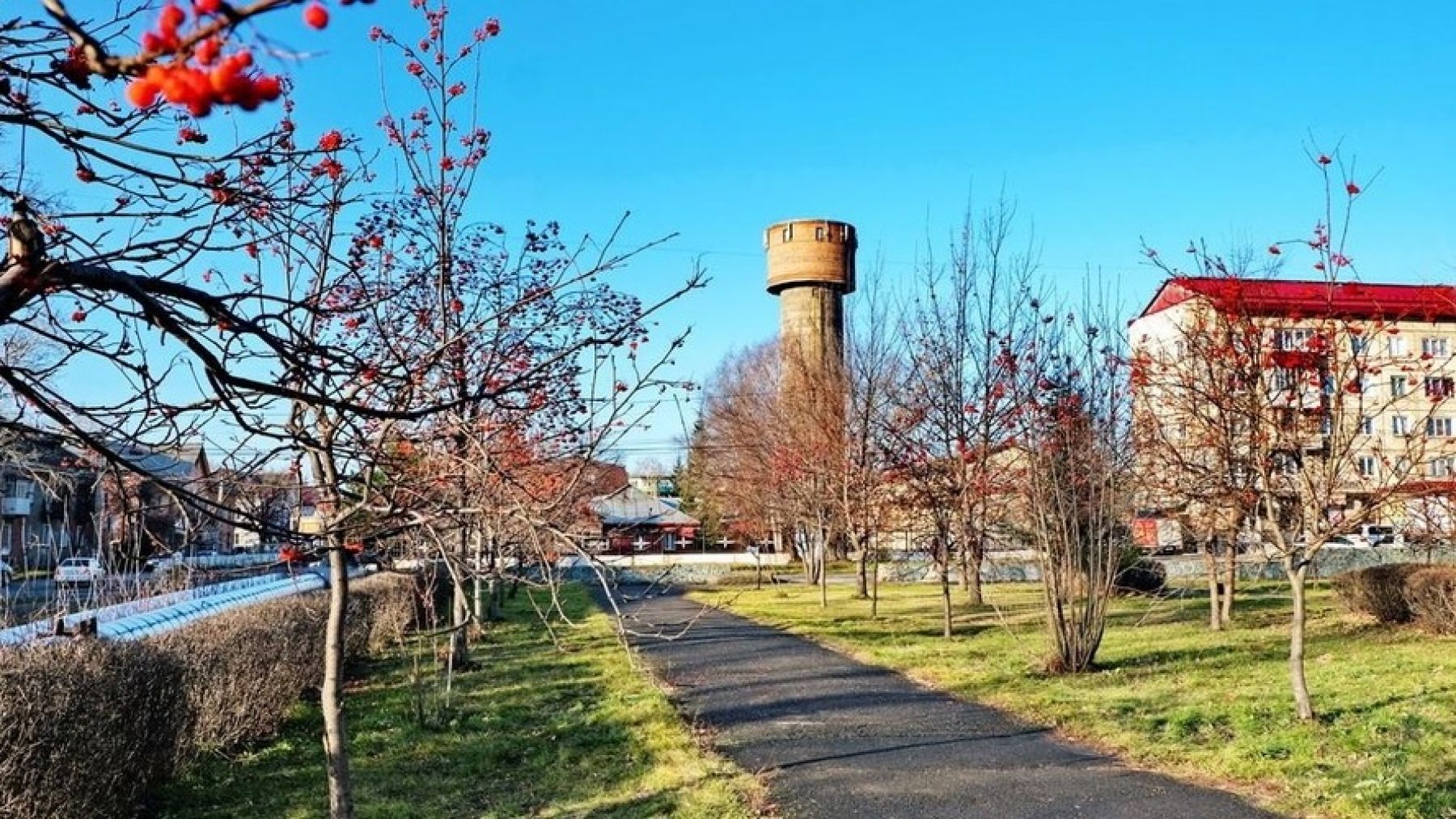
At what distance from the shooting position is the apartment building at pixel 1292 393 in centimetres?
983

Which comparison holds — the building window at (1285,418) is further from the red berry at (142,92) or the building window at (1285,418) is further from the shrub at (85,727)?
the red berry at (142,92)

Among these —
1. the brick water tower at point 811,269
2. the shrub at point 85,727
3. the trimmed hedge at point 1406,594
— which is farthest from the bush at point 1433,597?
the brick water tower at point 811,269

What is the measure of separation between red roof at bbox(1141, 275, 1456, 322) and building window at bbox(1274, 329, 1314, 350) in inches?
7.8

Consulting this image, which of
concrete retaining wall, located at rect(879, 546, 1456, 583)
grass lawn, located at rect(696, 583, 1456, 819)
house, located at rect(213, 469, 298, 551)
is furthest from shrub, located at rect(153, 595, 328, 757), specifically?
concrete retaining wall, located at rect(879, 546, 1456, 583)

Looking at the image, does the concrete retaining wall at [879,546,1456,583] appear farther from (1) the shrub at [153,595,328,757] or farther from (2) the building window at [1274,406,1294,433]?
(1) the shrub at [153,595,328,757]

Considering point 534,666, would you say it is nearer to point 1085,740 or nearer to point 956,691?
point 956,691

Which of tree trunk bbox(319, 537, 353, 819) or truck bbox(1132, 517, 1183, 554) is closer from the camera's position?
tree trunk bbox(319, 537, 353, 819)

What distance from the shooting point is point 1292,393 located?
36.3 feet

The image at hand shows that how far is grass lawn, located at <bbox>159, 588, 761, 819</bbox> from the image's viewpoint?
24.3 feet

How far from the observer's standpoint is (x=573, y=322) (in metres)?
10.3

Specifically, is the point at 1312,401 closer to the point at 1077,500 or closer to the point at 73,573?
the point at 1077,500

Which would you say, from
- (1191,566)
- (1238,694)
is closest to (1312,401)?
(1238,694)

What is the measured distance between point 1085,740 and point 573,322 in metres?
5.48

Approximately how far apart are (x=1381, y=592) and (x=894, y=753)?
10.9 m
